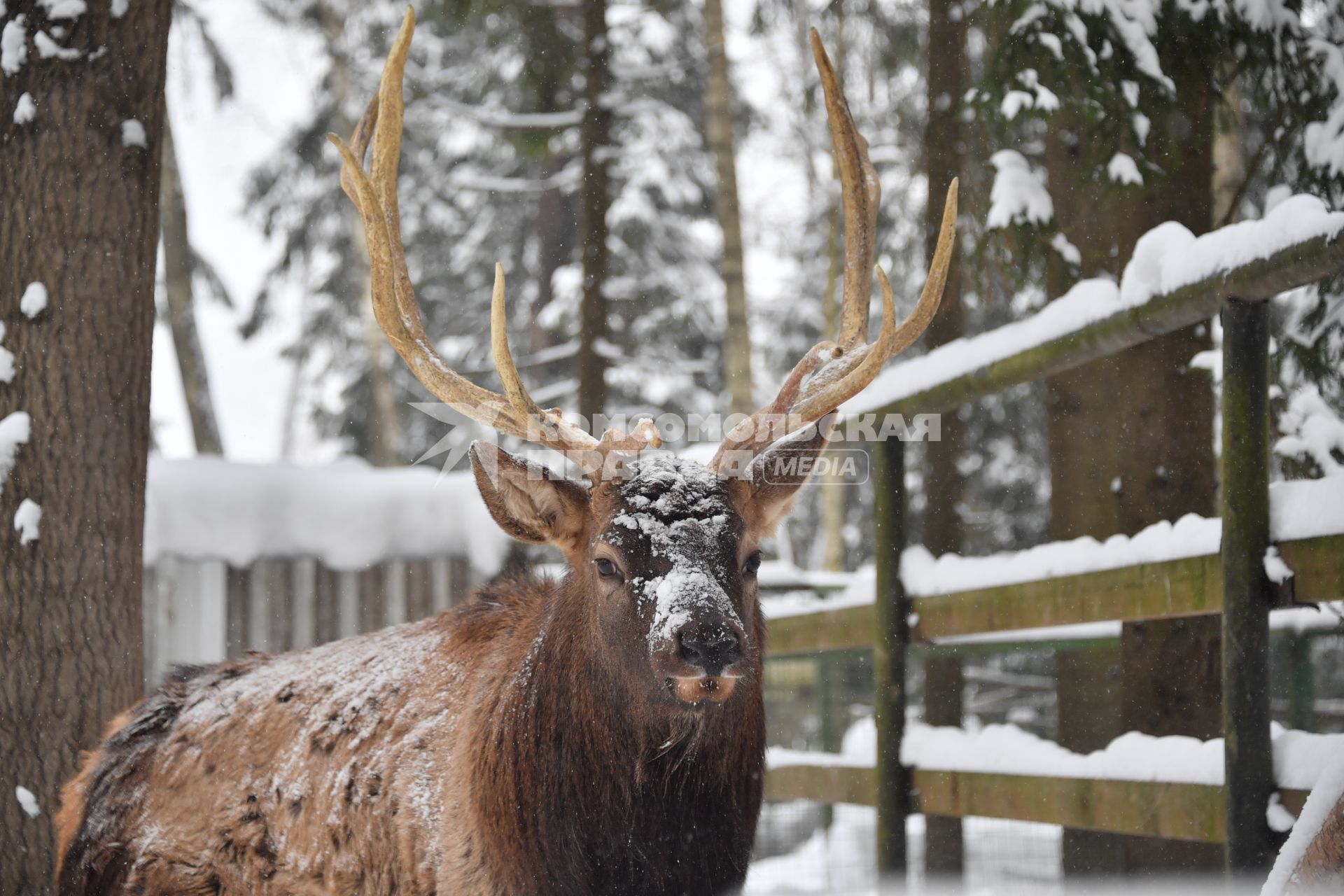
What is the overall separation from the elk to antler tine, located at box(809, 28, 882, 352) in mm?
10

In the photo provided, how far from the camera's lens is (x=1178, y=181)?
5.89 metres

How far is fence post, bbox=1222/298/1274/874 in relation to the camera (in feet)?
10.9

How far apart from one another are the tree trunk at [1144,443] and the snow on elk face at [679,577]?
2.19 meters

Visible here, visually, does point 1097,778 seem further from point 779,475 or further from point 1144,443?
point 1144,443

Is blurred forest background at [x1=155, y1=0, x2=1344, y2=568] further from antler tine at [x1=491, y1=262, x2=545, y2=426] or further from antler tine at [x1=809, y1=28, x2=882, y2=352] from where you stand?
antler tine at [x1=491, y1=262, x2=545, y2=426]

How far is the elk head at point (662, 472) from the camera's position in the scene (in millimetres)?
3502

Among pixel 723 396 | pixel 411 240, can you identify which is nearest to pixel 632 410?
pixel 723 396

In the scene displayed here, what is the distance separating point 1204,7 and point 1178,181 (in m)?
0.77

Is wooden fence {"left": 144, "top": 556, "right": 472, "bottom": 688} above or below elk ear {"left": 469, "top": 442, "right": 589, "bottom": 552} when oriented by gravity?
below

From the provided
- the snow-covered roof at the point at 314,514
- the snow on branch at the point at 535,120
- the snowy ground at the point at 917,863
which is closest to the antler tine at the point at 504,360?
the snowy ground at the point at 917,863

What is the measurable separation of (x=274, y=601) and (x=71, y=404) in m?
4.03

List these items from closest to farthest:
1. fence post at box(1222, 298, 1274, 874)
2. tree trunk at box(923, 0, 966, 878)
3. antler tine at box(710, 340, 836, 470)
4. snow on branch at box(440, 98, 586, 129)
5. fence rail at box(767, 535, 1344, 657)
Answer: fence rail at box(767, 535, 1344, 657) < fence post at box(1222, 298, 1274, 874) < antler tine at box(710, 340, 836, 470) < tree trunk at box(923, 0, 966, 878) < snow on branch at box(440, 98, 586, 129)

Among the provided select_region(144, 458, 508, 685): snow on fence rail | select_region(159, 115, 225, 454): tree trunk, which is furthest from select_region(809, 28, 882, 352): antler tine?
select_region(159, 115, 225, 454): tree trunk

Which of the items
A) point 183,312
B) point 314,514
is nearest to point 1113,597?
point 314,514
